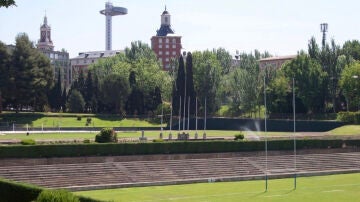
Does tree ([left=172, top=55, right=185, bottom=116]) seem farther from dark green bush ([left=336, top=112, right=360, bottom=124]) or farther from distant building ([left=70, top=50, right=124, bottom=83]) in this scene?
distant building ([left=70, top=50, right=124, bottom=83])

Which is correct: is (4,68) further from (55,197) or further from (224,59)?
(55,197)

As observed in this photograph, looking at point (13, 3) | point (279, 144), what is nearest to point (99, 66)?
point (279, 144)

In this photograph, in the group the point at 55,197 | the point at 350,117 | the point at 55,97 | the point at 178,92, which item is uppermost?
the point at 178,92

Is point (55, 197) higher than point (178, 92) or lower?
lower

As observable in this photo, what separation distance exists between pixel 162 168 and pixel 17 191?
24.3 meters

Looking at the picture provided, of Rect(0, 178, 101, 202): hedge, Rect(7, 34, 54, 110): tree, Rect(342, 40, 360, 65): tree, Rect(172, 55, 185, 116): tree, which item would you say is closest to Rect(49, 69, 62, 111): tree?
Rect(7, 34, 54, 110): tree

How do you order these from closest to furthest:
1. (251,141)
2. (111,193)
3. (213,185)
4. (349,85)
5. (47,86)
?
(111,193) < (213,185) < (251,141) < (349,85) < (47,86)

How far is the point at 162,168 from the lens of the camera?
4188cm

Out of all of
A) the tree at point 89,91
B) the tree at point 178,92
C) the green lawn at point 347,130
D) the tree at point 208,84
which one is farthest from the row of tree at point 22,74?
the green lawn at point 347,130

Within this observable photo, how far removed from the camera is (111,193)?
3353 centimetres

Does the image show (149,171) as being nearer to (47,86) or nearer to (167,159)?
(167,159)

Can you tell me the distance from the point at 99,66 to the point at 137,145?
68.6 metres

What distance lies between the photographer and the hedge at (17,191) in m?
17.6

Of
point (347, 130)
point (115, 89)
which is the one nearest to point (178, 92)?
point (115, 89)
